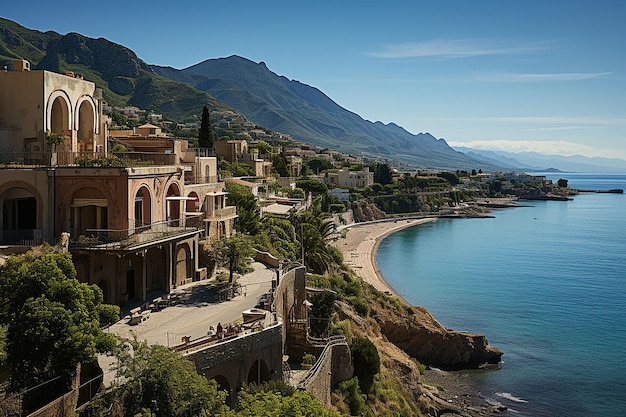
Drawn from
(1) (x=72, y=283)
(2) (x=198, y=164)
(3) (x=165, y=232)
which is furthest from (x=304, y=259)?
(1) (x=72, y=283)

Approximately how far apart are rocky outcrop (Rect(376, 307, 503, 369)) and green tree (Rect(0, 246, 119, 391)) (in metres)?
28.4

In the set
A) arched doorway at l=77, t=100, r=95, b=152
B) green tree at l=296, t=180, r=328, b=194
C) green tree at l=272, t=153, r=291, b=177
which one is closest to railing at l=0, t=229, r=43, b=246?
arched doorway at l=77, t=100, r=95, b=152

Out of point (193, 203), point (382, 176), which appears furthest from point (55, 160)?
point (382, 176)

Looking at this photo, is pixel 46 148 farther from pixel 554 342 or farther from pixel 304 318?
pixel 554 342

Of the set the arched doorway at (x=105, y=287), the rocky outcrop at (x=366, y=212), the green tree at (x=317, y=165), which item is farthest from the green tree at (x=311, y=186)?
the arched doorway at (x=105, y=287)

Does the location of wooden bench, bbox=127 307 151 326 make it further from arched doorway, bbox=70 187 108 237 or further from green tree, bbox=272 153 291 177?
green tree, bbox=272 153 291 177

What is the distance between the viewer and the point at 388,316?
4072 cm

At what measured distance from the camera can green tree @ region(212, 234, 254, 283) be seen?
26750 millimetres

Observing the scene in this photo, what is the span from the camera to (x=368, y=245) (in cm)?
8919

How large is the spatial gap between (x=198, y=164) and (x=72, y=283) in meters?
19.8

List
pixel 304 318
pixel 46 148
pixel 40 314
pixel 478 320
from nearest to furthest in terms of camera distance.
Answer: pixel 40 314 → pixel 46 148 → pixel 304 318 → pixel 478 320

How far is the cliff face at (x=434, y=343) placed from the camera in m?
39.9

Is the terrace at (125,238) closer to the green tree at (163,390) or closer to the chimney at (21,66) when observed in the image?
the chimney at (21,66)

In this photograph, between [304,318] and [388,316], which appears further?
[388,316]
